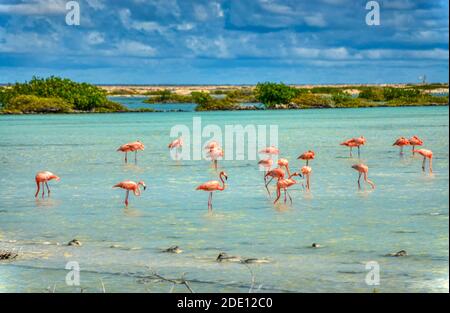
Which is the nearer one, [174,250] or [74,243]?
[174,250]

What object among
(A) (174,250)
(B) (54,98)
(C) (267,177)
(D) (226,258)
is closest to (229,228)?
(A) (174,250)

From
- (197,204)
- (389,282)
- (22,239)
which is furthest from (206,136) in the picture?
(389,282)

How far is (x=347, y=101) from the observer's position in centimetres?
7406

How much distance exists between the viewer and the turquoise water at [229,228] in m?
8.61

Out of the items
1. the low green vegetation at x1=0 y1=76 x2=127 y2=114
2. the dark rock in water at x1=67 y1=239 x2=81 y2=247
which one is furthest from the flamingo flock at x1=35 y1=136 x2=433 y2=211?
the low green vegetation at x1=0 y1=76 x2=127 y2=114

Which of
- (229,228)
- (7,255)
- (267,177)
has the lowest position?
(7,255)

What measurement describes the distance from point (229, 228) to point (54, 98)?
2243 inches

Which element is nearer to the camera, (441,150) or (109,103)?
(441,150)

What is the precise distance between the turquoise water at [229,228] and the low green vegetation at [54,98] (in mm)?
45070

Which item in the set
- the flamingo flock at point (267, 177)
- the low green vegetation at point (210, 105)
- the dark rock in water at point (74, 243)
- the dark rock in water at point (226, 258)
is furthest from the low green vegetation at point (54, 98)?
the dark rock in water at point (226, 258)

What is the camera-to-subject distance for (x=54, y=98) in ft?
218

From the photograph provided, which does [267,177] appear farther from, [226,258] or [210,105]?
[210,105]
